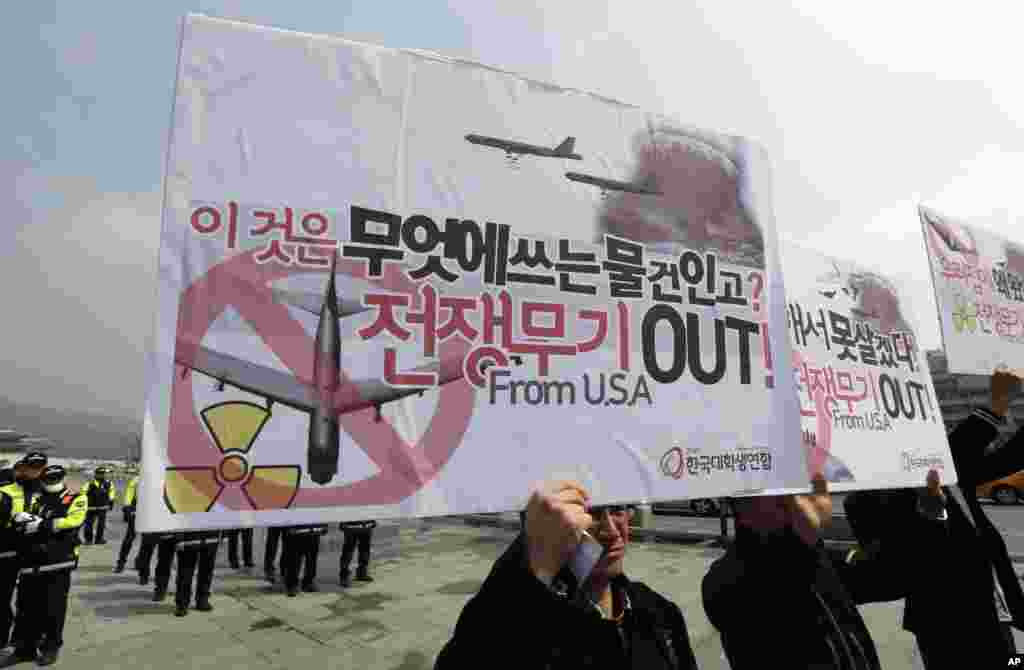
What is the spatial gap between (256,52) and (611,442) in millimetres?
1506

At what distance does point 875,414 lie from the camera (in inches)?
108

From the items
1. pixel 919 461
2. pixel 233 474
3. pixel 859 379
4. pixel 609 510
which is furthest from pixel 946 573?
pixel 233 474

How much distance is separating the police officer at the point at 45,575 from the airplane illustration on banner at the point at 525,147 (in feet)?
18.7

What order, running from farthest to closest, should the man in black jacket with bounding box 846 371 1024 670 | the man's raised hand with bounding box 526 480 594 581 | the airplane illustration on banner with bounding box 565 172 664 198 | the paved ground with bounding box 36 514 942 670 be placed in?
the paved ground with bounding box 36 514 942 670
the man in black jacket with bounding box 846 371 1024 670
the airplane illustration on banner with bounding box 565 172 664 198
the man's raised hand with bounding box 526 480 594 581

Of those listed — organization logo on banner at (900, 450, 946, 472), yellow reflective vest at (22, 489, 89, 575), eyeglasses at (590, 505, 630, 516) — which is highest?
organization logo on banner at (900, 450, 946, 472)

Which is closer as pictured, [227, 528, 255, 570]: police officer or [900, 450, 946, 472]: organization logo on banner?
[900, 450, 946, 472]: organization logo on banner

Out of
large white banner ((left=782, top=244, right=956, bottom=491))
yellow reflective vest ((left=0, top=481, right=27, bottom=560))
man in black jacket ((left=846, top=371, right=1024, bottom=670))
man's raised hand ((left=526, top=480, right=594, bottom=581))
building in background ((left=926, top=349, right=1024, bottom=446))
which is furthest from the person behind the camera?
building in background ((left=926, top=349, right=1024, bottom=446))

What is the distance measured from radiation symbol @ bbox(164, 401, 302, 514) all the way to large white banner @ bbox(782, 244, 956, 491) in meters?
2.26

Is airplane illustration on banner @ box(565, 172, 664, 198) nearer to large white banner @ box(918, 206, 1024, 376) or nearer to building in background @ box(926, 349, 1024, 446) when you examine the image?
large white banner @ box(918, 206, 1024, 376)

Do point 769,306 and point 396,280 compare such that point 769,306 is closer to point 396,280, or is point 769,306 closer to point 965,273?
point 396,280

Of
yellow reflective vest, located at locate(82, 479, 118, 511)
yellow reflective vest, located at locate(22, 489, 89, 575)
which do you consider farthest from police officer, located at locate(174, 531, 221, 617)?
yellow reflective vest, located at locate(82, 479, 118, 511)

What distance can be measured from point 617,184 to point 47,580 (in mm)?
6061

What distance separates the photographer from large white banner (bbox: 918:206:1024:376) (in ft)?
10.3

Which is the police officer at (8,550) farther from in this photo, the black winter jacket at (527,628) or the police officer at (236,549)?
the black winter jacket at (527,628)
